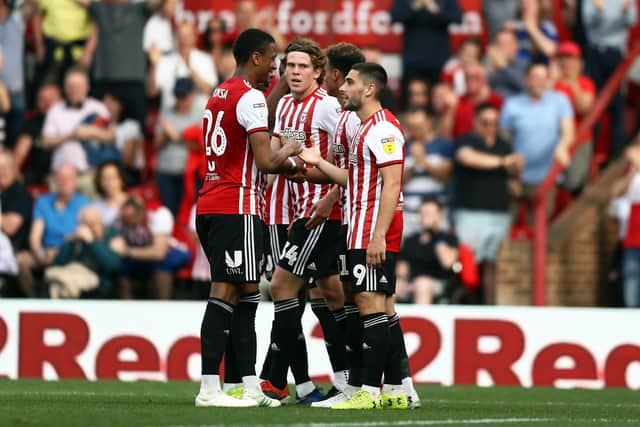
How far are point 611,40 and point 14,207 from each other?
696 cm

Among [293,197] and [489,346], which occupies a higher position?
[293,197]

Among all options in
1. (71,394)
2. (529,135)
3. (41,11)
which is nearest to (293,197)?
(71,394)

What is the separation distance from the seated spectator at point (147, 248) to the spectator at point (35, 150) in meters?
1.38

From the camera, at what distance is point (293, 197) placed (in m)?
11.1

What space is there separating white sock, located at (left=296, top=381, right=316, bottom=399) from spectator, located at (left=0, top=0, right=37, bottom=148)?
6.99 metres

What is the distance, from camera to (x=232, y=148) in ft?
33.2

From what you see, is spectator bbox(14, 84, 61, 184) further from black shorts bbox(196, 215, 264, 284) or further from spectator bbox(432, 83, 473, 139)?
black shorts bbox(196, 215, 264, 284)

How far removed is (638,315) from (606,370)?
60cm

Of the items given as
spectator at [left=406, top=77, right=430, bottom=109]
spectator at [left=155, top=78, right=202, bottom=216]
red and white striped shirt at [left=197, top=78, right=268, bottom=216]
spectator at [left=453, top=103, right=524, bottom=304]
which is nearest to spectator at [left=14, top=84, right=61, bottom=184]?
spectator at [left=155, top=78, right=202, bottom=216]

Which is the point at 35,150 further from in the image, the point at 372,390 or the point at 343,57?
the point at 372,390

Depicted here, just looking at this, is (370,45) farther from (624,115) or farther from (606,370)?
(606,370)

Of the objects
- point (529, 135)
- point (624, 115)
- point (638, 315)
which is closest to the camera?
point (638, 315)

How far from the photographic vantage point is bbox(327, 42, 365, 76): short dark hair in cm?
1085

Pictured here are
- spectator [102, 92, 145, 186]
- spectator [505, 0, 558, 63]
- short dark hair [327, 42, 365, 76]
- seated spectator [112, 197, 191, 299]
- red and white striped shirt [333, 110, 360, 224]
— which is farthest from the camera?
spectator [505, 0, 558, 63]
